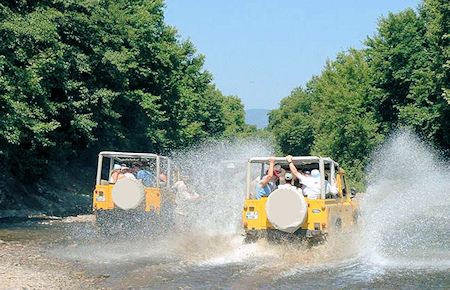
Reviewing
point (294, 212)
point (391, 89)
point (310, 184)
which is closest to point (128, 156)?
point (310, 184)

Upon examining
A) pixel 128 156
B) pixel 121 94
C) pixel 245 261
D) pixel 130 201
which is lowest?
pixel 245 261

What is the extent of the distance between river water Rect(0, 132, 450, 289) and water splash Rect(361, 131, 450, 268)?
0.19 ft

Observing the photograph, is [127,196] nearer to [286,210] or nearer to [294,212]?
[286,210]

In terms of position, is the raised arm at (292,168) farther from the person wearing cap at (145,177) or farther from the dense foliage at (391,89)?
the dense foliage at (391,89)

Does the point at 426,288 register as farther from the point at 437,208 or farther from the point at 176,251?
the point at 437,208

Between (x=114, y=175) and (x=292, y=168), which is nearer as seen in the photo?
(x=292, y=168)

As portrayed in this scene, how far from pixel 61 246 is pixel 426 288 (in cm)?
947

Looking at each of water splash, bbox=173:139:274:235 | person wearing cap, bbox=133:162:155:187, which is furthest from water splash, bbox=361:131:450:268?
person wearing cap, bbox=133:162:155:187

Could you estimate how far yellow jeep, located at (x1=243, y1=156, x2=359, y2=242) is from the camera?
1323 cm

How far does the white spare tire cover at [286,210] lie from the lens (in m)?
13.2

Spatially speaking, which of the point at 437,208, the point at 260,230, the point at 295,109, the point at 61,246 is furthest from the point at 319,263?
the point at 295,109

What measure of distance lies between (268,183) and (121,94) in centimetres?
2658

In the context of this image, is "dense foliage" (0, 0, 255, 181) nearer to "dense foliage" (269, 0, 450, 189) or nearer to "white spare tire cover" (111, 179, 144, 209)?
"white spare tire cover" (111, 179, 144, 209)

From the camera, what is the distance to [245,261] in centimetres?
1379
